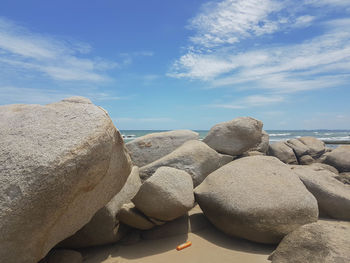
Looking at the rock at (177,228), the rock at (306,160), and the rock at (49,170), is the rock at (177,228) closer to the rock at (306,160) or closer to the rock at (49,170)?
the rock at (49,170)

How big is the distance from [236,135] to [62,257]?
4.26 metres

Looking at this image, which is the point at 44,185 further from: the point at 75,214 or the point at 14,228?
the point at 75,214

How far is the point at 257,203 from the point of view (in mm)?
3432

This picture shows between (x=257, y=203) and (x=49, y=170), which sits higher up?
(x=49, y=170)

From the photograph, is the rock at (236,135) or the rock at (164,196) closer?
the rock at (164,196)

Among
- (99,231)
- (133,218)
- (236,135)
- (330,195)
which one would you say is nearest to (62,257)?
(99,231)

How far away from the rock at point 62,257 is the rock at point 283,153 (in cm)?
868

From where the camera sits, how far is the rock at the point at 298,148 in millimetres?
10946

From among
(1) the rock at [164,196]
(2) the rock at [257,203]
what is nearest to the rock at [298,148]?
(2) the rock at [257,203]

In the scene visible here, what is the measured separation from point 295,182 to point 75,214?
2.91 m

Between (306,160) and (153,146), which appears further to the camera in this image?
(306,160)

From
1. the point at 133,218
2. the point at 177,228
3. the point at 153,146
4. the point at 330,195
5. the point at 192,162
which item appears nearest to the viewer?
the point at 133,218

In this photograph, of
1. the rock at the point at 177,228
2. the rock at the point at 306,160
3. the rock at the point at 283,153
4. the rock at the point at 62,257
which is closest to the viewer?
the rock at the point at 62,257

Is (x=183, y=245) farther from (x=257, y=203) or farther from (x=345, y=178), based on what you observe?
(x=345, y=178)
